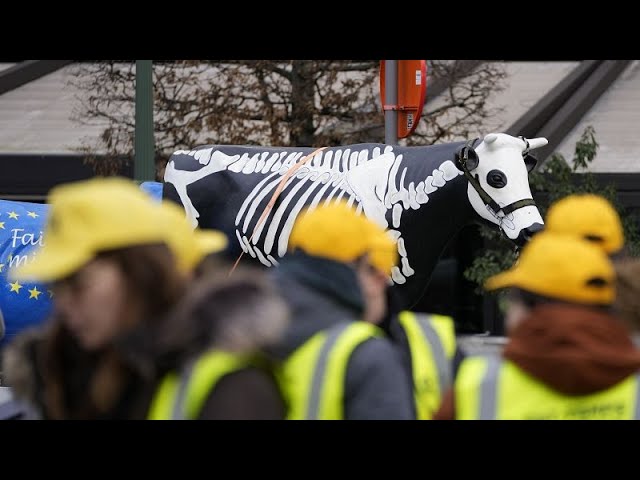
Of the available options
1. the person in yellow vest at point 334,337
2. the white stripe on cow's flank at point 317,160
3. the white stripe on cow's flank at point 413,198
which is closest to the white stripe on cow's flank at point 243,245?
the white stripe on cow's flank at point 317,160

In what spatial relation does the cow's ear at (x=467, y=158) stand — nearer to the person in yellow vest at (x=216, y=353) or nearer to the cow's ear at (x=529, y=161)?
the cow's ear at (x=529, y=161)

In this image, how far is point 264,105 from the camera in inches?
658

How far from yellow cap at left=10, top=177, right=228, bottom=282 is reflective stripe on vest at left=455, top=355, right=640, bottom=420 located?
0.87m

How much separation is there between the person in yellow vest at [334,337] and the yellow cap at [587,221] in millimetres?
1207

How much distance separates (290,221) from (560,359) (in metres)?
6.42

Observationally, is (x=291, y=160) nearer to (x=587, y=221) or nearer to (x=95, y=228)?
(x=587, y=221)

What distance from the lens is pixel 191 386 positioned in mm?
2867

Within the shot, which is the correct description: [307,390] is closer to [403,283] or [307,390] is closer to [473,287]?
[403,283]

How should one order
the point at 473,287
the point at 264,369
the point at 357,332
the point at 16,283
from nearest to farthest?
the point at 264,369, the point at 357,332, the point at 16,283, the point at 473,287

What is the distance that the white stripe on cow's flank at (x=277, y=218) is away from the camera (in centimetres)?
965

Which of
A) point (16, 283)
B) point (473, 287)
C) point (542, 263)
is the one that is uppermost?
point (542, 263)

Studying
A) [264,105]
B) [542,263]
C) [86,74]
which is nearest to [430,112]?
[264,105]
